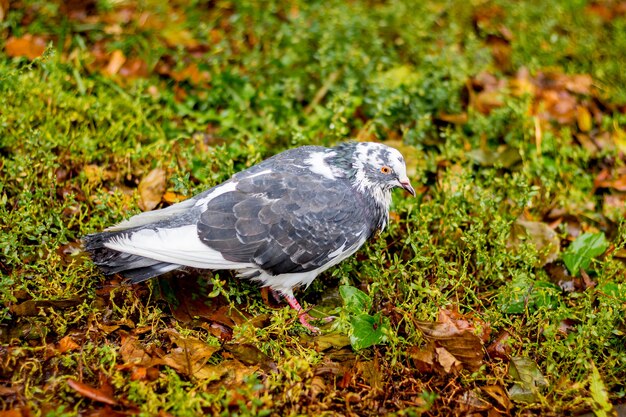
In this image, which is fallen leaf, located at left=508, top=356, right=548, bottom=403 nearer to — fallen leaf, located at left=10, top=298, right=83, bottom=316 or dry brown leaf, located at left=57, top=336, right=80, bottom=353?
dry brown leaf, located at left=57, top=336, right=80, bottom=353

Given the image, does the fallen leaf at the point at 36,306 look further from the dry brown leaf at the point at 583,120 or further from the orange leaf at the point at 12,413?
the dry brown leaf at the point at 583,120

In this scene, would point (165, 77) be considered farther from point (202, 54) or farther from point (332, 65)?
point (332, 65)

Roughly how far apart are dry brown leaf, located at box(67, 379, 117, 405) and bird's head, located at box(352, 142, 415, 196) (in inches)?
71.9

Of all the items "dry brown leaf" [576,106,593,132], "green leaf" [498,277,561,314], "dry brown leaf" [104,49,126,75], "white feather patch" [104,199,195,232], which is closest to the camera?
"white feather patch" [104,199,195,232]

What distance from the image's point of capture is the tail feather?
A: 3.24 meters

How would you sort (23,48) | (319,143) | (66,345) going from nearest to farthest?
(66,345) → (319,143) → (23,48)

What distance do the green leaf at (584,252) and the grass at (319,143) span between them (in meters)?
0.08

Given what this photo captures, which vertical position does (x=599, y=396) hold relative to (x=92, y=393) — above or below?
below

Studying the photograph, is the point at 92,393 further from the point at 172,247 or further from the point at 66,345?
the point at 172,247

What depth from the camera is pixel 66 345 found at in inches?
124

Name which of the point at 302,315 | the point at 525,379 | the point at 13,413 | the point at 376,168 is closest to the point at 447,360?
the point at 525,379

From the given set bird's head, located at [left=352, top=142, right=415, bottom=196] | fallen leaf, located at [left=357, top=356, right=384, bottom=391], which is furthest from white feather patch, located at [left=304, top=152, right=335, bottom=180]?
fallen leaf, located at [left=357, top=356, right=384, bottom=391]

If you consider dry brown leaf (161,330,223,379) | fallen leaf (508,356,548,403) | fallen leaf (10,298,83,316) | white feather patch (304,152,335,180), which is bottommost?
fallen leaf (508,356,548,403)

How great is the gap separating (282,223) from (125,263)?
3.02ft
